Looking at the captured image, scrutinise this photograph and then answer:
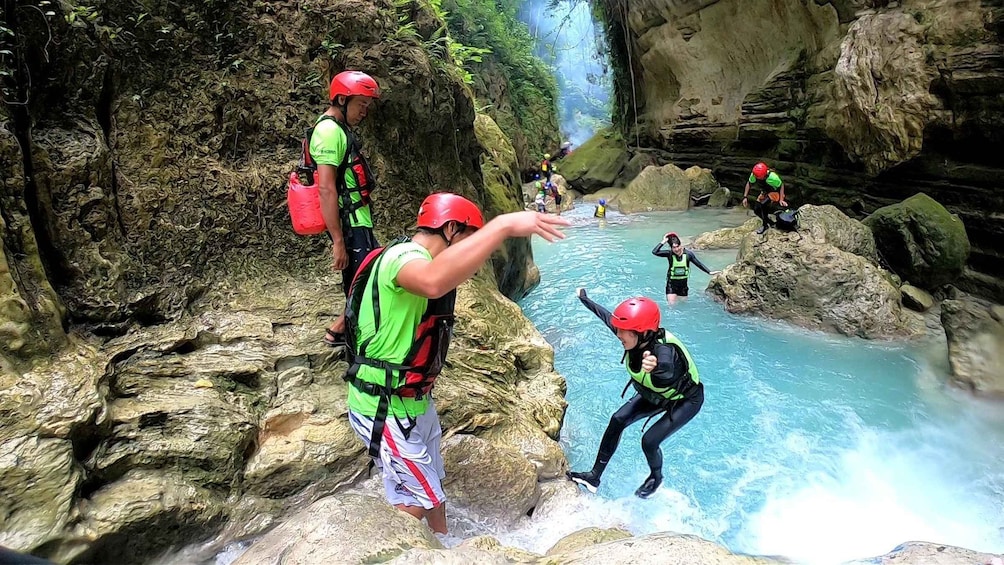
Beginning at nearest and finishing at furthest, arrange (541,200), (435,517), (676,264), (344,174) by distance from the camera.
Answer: (435,517), (344,174), (676,264), (541,200)

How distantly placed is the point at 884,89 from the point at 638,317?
10182 mm

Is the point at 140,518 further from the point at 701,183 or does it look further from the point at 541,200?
the point at 701,183

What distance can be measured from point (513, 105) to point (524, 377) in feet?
85.1

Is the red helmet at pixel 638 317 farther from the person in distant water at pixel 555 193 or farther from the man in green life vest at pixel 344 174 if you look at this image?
the person in distant water at pixel 555 193

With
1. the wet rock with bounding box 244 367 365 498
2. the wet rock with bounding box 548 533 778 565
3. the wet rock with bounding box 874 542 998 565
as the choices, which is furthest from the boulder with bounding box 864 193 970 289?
the wet rock with bounding box 244 367 365 498

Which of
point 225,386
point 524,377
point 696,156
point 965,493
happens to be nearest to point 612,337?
point 524,377

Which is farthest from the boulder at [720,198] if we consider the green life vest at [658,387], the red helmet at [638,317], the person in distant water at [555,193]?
the red helmet at [638,317]

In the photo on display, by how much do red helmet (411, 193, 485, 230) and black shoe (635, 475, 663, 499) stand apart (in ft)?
10.5

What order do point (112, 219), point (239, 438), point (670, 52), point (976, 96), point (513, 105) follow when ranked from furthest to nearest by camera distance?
1. point (513, 105)
2. point (670, 52)
3. point (976, 96)
4. point (112, 219)
5. point (239, 438)

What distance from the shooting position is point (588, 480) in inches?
178

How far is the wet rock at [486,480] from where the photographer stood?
3736 millimetres

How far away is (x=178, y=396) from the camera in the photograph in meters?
3.32

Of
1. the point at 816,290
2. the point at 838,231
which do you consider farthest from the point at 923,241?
the point at 816,290

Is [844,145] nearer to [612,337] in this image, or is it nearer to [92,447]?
[612,337]
